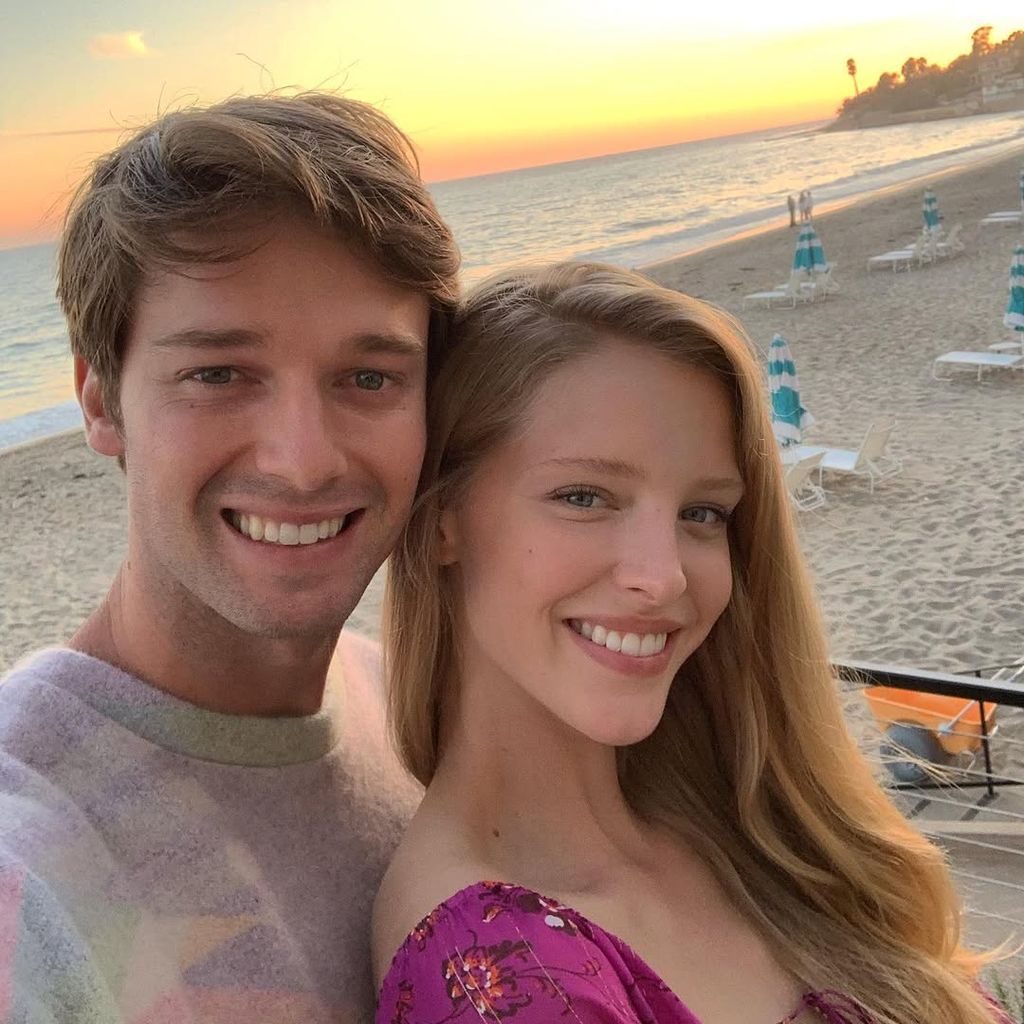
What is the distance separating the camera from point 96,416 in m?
1.52

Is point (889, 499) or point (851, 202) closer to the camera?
point (889, 499)

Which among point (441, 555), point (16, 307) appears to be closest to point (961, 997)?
point (441, 555)

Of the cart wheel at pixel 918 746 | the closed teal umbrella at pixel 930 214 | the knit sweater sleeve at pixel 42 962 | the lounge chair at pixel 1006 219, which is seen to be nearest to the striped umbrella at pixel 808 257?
the closed teal umbrella at pixel 930 214

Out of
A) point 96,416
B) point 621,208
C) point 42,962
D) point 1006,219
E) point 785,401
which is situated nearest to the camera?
point 42,962

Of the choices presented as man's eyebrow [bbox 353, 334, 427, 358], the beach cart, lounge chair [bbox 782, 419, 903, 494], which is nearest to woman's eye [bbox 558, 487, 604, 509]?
man's eyebrow [bbox 353, 334, 427, 358]

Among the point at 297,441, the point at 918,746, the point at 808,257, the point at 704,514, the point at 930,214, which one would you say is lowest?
the point at 918,746

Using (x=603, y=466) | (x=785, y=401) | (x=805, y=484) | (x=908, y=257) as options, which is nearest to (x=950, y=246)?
(x=908, y=257)

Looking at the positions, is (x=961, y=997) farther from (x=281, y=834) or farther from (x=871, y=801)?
(x=281, y=834)

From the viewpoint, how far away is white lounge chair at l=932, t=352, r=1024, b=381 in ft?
38.4

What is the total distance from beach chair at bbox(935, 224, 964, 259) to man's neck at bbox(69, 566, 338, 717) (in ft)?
71.9

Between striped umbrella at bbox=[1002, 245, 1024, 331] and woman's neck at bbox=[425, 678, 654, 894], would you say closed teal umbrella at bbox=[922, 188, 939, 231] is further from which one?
woman's neck at bbox=[425, 678, 654, 894]

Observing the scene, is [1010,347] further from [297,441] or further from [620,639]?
[297,441]

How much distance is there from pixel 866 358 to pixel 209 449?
14.2 metres

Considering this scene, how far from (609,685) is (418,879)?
Result: 1.13 ft
